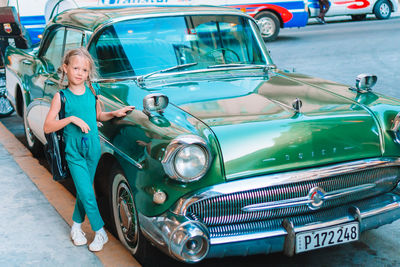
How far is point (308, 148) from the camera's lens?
3.28 m

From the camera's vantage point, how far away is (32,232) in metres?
4.05

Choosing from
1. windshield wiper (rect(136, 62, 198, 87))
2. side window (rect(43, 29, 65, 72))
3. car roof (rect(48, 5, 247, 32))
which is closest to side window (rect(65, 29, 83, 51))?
car roof (rect(48, 5, 247, 32))

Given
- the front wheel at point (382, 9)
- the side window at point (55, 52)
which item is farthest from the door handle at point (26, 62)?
the front wheel at point (382, 9)

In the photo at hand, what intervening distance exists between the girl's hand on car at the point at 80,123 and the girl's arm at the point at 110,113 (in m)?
0.21

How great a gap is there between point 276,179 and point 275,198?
0.12 metres

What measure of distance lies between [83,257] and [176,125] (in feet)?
3.71

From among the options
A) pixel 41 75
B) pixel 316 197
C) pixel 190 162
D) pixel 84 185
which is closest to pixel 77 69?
pixel 84 185

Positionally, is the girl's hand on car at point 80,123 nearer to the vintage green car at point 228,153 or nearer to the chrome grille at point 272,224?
the vintage green car at point 228,153

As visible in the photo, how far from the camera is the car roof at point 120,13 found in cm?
448

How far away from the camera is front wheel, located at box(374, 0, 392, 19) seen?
19.8 metres

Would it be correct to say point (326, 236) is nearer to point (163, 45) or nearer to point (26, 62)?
point (163, 45)

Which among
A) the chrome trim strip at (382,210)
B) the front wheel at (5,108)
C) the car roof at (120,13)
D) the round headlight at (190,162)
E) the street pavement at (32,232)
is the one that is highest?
the car roof at (120,13)

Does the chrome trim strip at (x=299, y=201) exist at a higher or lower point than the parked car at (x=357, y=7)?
higher

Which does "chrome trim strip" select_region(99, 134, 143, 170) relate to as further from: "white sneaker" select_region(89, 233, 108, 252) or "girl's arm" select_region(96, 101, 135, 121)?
"white sneaker" select_region(89, 233, 108, 252)
